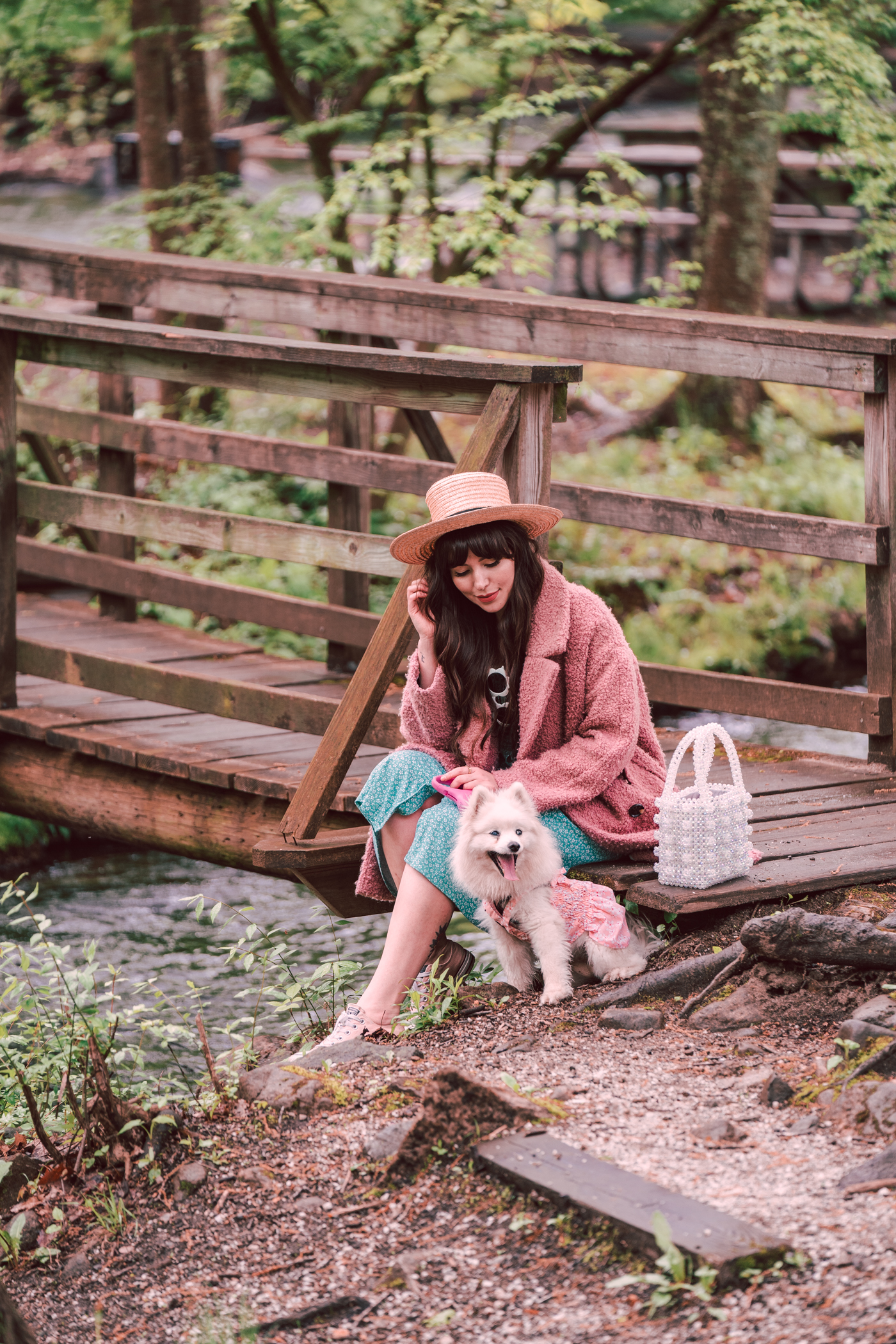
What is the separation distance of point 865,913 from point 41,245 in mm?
5450

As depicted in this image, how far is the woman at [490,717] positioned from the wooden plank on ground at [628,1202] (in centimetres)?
100

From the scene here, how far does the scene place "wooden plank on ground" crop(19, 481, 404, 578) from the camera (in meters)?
5.04

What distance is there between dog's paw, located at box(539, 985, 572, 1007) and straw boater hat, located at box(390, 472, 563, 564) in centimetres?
126

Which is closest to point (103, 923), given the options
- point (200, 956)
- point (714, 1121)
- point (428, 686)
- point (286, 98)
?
point (200, 956)

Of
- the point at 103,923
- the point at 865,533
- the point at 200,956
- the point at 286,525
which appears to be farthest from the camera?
the point at 103,923

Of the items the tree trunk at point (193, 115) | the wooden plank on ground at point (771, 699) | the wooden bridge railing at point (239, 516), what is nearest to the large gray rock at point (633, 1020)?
the wooden bridge railing at point (239, 516)

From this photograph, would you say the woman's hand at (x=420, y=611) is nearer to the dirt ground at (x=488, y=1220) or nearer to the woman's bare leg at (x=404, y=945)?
the woman's bare leg at (x=404, y=945)

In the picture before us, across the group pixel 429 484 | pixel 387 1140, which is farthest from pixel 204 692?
pixel 387 1140

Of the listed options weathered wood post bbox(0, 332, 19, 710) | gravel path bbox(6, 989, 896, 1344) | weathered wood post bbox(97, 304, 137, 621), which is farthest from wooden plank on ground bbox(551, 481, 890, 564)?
weathered wood post bbox(97, 304, 137, 621)

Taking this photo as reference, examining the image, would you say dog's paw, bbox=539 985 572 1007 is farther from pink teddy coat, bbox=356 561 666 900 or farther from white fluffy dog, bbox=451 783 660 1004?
pink teddy coat, bbox=356 561 666 900

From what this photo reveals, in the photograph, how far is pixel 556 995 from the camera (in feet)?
12.5

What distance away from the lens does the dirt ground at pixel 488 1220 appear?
247 centimetres

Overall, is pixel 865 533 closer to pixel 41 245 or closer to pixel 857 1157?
pixel 857 1157

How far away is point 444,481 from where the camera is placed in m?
4.10
